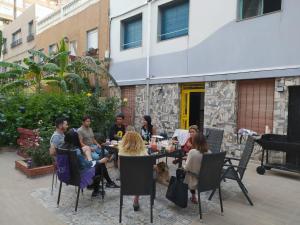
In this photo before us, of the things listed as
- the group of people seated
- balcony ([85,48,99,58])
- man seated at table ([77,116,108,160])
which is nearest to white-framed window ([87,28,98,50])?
balcony ([85,48,99,58])

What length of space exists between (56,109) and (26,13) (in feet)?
62.1

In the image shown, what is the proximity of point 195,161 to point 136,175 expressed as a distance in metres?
1.01

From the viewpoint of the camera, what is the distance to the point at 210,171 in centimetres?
445

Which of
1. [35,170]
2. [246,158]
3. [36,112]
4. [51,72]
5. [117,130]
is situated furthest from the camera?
[51,72]

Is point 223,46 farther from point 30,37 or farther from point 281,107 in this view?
point 30,37

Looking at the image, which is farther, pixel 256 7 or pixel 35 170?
pixel 256 7

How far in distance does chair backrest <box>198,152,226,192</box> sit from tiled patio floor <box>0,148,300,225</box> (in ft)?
→ 1.66

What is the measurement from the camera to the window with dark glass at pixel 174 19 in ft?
35.4

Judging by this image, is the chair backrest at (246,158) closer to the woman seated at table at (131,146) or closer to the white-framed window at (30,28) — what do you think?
the woman seated at table at (131,146)

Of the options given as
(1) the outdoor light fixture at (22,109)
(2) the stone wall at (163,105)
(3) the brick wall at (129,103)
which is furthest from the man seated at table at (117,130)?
(3) the brick wall at (129,103)

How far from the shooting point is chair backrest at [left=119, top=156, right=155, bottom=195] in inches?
161

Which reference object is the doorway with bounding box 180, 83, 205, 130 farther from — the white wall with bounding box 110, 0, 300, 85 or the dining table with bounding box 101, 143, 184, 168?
the dining table with bounding box 101, 143, 184, 168

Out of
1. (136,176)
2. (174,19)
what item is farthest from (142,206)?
(174,19)

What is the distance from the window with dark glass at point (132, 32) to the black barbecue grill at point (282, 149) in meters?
7.67
